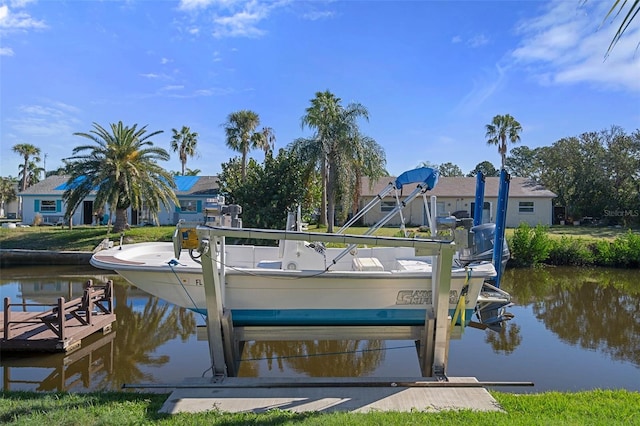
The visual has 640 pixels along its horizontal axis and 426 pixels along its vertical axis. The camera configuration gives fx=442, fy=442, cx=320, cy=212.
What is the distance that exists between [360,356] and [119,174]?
17727 millimetres

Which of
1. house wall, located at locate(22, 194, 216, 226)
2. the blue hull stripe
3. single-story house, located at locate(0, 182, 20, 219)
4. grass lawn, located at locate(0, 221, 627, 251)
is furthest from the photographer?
single-story house, located at locate(0, 182, 20, 219)

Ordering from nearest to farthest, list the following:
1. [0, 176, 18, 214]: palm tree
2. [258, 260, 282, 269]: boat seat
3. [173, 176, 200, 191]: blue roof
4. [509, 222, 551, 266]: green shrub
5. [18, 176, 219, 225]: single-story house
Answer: [258, 260, 282, 269]: boat seat → [509, 222, 551, 266]: green shrub → [18, 176, 219, 225]: single-story house → [173, 176, 200, 191]: blue roof → [0, 176, 18, 214]: palm tree

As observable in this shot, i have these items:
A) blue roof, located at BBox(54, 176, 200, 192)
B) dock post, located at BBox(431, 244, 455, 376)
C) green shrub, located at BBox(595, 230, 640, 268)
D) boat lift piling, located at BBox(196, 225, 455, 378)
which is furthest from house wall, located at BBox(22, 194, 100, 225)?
green shrub, located at BBox(595, 230, 640, 268)

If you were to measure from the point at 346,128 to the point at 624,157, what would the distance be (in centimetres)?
2458

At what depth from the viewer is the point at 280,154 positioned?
23.6 metres

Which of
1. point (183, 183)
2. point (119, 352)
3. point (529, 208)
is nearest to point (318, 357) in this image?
point (119, 352)

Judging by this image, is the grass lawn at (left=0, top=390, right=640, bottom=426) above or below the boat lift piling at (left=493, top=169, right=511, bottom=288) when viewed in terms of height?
below

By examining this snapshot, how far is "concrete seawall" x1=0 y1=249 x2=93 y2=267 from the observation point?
19.8 metres

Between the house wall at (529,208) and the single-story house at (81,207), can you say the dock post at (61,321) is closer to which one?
the single-story house at (81,207)

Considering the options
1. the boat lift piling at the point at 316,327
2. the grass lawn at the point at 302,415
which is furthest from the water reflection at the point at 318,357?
the grass lawn at the point at 302,415

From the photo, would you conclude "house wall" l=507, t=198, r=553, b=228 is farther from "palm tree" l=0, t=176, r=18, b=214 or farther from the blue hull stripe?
"palm tree" l=0, t=176, r=18, b=214

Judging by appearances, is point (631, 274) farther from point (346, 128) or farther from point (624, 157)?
point (624, 157)

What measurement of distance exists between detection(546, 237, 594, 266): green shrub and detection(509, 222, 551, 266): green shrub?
2.89ft

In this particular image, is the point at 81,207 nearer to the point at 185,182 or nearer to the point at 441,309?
the point at 185,182
